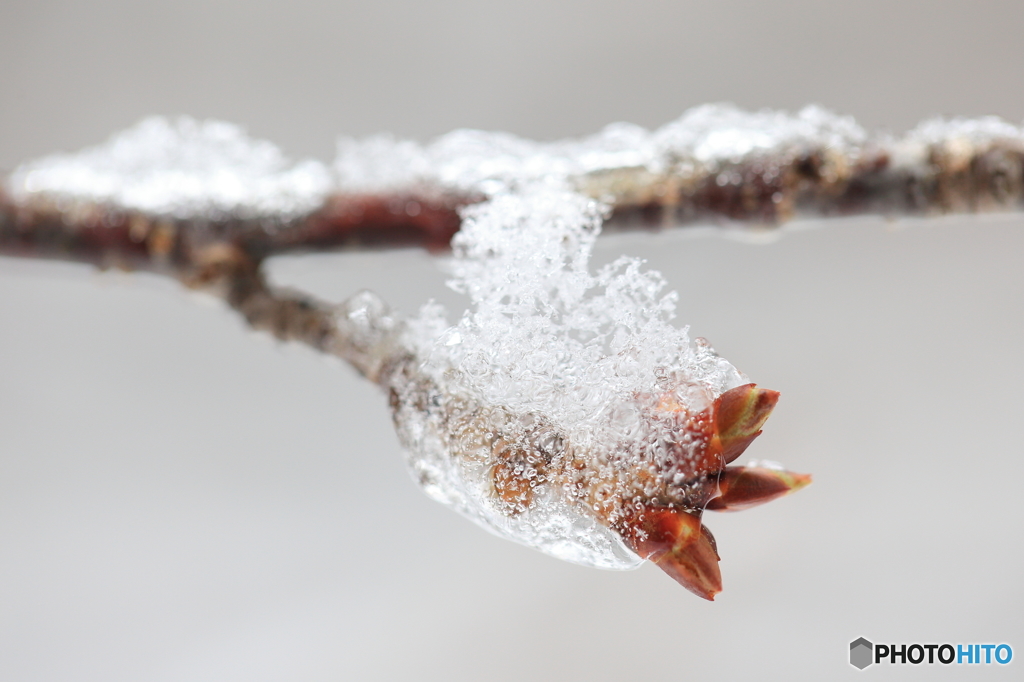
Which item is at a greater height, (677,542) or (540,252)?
(540,252)

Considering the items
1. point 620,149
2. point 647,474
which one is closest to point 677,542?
point 647,474

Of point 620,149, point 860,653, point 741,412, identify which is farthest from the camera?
point 860,653

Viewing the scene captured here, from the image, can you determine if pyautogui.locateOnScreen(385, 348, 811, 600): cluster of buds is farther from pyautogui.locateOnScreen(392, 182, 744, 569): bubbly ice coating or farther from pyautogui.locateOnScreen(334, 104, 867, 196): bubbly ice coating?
pyautogui.locateOnScreen(334, 104, 867, 196): bubbly ice coating

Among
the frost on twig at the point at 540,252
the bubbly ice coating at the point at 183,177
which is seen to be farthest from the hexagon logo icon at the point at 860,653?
the bubbly ice coating at the point at 183,177

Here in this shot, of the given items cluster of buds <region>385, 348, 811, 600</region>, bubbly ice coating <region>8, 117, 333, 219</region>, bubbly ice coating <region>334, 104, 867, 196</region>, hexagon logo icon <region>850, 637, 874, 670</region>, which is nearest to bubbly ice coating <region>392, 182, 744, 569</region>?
cluster of buds <region>385, 348, 811, 600</region>

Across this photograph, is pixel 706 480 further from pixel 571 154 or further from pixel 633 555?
pixel 571 154

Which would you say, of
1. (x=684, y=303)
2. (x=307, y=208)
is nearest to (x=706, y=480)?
(x=307, y=208)

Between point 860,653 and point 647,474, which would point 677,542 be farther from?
point 860,653
